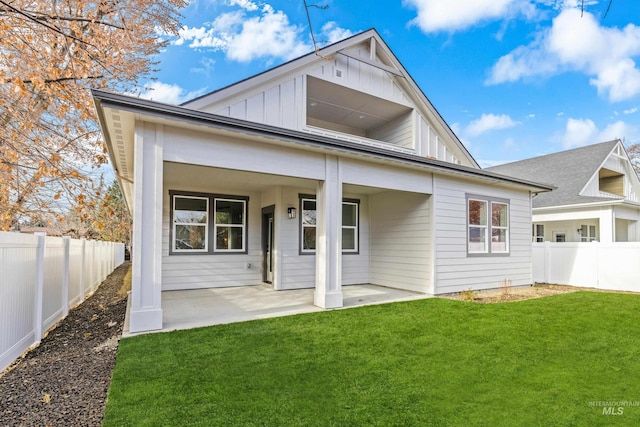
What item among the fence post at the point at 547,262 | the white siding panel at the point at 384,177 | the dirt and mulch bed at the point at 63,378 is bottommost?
the dirt and mulch bed at the point at 63,378

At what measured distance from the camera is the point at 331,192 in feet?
23.0

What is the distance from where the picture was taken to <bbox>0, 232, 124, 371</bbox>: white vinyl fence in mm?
3939

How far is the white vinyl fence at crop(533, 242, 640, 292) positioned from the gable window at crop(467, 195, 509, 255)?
9.64 feet

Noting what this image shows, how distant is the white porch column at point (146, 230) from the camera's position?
509cm

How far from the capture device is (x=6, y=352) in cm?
399

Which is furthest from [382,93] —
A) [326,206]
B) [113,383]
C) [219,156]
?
[113,383]

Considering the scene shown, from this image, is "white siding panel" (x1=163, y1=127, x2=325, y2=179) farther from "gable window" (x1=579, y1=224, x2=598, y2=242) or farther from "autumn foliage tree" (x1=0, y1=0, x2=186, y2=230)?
"gable window" (x1=579, y1=224, x2=598, y2=242)

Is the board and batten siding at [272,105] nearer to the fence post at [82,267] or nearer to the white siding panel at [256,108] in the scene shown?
the white siding panel at [256,108]

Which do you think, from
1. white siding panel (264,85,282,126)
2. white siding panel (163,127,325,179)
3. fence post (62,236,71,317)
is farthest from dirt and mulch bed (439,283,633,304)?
fence post (62,236,71,317)

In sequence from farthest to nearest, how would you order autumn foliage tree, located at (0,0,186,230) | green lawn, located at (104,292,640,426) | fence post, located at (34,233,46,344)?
autumn foliage tree, located at (0,0,186,230)
fence post, located at (34,233,46,344)
green lawn, located at (104,292,640,426)

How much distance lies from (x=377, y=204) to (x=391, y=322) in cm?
505

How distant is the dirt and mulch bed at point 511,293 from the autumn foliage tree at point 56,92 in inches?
342

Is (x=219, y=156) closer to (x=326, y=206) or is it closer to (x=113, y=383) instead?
(x=326, y=206)

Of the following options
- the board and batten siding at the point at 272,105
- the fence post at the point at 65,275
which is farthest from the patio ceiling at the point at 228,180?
the fence post at the point at 65,275
